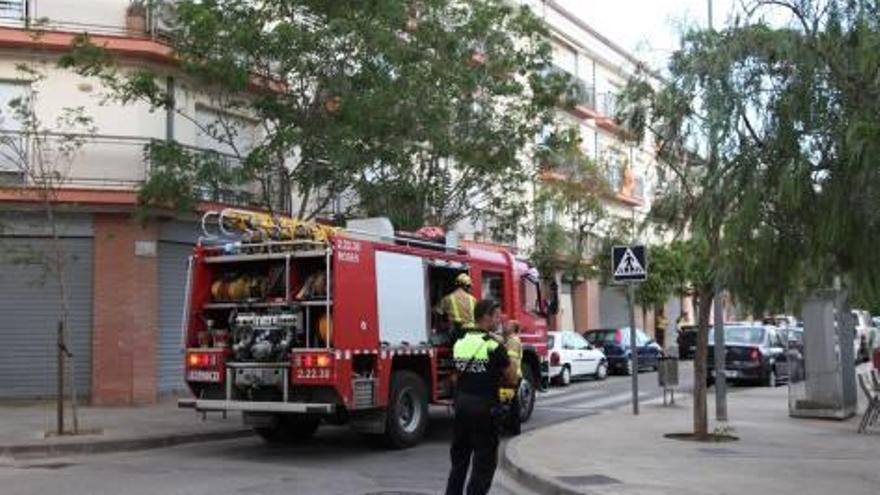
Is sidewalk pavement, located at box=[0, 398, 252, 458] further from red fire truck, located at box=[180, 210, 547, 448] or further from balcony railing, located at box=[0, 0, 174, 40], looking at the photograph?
balcony railing, located at box=[0, 0, 174, 40]

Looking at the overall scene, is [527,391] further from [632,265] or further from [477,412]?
[477,412]

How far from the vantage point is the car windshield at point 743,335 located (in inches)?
1101

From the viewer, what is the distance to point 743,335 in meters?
28.6

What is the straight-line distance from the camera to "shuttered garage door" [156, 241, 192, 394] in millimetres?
22125

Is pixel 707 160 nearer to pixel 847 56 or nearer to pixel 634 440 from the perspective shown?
pixel 847 56

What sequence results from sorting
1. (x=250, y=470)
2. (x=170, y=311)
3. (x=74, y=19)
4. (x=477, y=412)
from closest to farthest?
(x=477, y=412), (x=250, y=470), (x=74, y=19), (x=170, y=311)

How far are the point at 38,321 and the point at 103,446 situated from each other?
7.28 meters

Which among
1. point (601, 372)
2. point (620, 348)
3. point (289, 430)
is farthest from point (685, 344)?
point (289, 430)

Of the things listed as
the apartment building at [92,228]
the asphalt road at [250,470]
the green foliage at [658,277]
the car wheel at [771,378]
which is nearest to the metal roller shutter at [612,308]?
the green foliage at [658,277]

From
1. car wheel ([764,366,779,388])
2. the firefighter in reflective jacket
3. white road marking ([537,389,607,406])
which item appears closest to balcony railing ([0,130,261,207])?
the firefighter in reflective jacket

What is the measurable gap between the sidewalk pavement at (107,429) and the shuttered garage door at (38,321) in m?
0.55

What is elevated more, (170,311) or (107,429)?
(170,311)

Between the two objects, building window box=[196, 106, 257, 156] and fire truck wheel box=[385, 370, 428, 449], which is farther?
building window box=[196, 106, 257, 156]

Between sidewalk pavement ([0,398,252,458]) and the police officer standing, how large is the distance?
7.41 m
